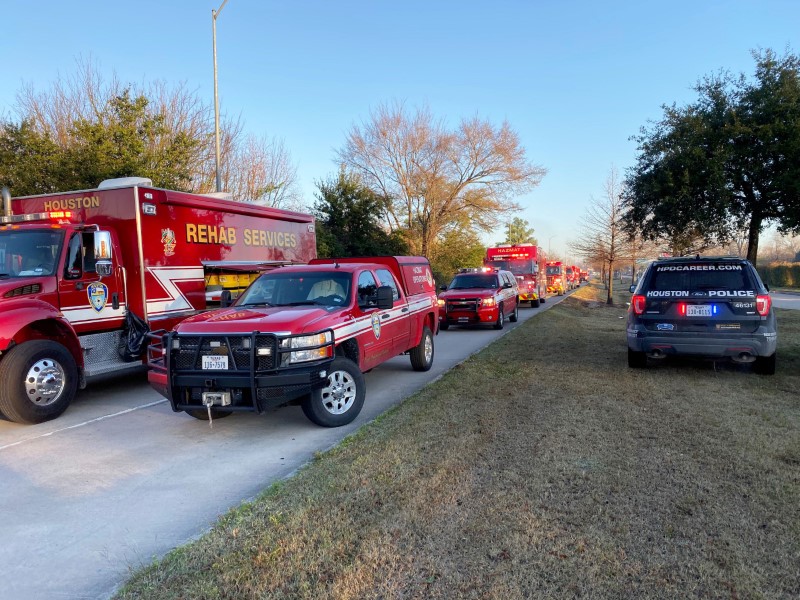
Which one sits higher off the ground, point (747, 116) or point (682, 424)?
point (747, 116)

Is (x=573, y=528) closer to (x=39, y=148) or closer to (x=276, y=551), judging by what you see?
(x=276, y=551)

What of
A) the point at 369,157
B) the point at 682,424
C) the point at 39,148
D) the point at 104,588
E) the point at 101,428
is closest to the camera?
→ the point at 104,588

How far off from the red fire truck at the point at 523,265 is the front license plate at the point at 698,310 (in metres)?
17.3

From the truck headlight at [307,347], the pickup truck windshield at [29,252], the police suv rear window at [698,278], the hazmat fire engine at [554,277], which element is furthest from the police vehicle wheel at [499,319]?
the hazmat fire engine at [554,277]

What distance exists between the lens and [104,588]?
3.16 metres

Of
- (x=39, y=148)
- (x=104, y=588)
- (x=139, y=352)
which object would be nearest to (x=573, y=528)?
(x=104, y=588)

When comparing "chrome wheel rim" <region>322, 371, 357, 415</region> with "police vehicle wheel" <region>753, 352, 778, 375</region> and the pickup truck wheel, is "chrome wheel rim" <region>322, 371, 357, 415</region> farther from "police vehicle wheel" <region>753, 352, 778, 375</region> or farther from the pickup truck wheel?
"police vehicle wheel" <region>753, 352, 778, 375</region>

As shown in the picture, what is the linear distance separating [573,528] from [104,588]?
2806 mm

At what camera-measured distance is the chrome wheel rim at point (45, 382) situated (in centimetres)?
661

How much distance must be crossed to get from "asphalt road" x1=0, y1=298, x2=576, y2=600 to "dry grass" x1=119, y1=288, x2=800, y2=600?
1.40 ft

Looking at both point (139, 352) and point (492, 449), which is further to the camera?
point (139, 352)

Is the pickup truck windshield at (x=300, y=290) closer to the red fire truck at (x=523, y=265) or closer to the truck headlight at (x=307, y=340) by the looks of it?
the truck headlight at (x=307, y=340)

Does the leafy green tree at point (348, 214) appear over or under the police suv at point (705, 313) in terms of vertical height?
over

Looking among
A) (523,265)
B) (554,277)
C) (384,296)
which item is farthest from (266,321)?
(554,277)
